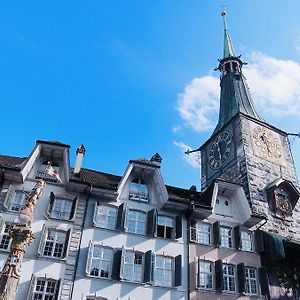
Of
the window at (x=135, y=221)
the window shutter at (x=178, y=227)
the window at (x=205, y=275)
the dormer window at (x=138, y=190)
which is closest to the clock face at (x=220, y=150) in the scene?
the dormer window at (x=138, y=190)

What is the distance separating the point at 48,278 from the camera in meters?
22.5

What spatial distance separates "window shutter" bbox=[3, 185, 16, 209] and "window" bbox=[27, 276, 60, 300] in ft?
16.0

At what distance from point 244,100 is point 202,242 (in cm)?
2448

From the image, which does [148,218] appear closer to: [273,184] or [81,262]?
[81,262]

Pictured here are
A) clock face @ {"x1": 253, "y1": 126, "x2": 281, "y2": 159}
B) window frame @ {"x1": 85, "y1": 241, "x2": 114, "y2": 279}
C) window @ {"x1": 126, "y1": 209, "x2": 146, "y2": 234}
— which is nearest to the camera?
window frame @ {"x1": 85, "y1": 241, "x2": 114, "y2": 279}

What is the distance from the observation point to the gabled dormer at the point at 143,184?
27.8m

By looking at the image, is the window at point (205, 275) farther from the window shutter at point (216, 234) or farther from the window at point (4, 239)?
the window at point (4, 239)

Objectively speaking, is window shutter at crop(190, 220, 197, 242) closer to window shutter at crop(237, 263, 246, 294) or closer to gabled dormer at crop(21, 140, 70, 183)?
window shutter at crop(237, 263, 246, 294)

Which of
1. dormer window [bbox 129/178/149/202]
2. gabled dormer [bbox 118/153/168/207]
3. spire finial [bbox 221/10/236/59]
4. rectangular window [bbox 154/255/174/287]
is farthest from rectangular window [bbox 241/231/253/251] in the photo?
spire finial [bbox 221/10/236/59]

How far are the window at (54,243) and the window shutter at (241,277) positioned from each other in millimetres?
11522

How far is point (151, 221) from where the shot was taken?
26672 mm

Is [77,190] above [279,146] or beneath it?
beneath

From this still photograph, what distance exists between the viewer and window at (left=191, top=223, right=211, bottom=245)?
27.5 meters

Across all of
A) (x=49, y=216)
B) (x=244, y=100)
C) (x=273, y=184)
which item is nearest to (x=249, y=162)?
(x=273, y=184)
